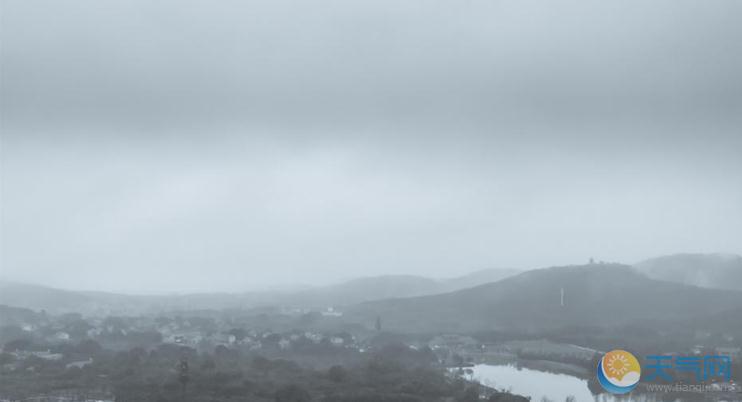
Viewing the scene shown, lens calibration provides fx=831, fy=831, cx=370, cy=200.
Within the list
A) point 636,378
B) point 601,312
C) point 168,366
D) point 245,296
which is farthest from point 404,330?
point 245,296

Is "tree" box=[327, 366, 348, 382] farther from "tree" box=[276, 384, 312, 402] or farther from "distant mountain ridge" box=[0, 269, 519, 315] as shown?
"distant mountain ridge" box=[0, 269, 519, 315]

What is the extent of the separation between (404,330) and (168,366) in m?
14.4

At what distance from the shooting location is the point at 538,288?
3962 cm

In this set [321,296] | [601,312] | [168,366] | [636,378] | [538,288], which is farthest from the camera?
[321,296]

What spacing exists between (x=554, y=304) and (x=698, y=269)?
45.4 ft

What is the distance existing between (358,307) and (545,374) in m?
22.5

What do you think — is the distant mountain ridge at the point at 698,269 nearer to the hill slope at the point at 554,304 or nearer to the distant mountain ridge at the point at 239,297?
the hill slope at the point at 554,304

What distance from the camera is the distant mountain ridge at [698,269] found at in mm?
42525

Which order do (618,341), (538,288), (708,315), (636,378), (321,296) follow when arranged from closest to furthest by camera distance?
(636,378)
(618,341)
(708,315)
(538,288)
(321,296)

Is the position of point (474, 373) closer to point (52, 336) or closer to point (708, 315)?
point (708, 315)

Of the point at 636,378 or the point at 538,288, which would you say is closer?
the point at 636,378

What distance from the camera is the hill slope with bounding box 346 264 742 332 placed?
3247 centimetres

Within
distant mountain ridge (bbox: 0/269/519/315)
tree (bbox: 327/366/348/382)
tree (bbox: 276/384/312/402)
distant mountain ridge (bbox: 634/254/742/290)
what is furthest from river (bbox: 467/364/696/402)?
distant mountain ridge (bbox: 0/269/519/315)

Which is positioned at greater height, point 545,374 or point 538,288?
point 538,288
